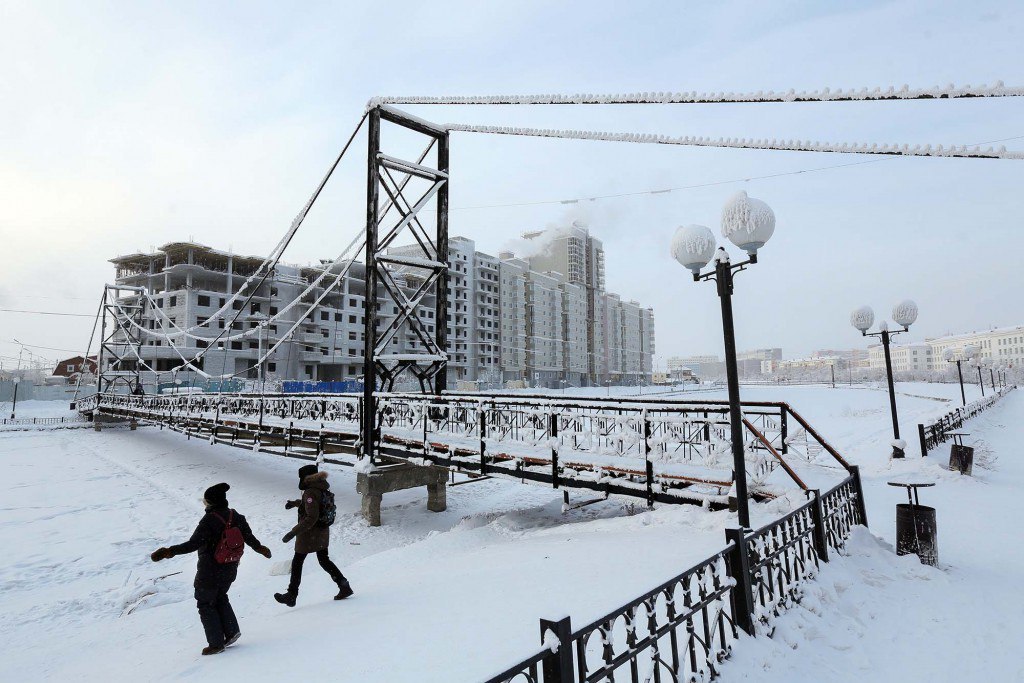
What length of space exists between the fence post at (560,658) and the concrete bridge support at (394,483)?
30.1 feet

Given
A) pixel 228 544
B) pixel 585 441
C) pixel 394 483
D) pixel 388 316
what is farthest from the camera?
pixel 388 316

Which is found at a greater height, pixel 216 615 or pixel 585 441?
pixel 585 441

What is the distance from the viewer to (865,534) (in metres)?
5.84

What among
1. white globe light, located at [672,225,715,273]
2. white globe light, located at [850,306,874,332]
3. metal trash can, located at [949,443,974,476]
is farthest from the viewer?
white globe light, located at [850,306,874,332]

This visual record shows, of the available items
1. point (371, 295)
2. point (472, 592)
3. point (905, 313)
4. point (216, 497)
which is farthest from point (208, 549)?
point (905, 313)

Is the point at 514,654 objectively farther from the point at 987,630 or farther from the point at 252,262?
the point at 252,262

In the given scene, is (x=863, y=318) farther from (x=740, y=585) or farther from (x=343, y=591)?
(x=343, y=591)

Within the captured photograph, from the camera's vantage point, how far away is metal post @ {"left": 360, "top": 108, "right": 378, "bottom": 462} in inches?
432

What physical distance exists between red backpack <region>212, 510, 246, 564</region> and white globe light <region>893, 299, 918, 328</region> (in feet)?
50.8

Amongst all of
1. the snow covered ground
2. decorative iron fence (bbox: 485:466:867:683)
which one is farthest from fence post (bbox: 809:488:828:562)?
the snow covered ground

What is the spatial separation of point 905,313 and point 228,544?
51.4 ft

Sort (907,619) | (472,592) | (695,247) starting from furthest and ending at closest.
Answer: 1. (695,247)
2. (472,592)
3. (907,619)

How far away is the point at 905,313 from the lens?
13039 millimetres

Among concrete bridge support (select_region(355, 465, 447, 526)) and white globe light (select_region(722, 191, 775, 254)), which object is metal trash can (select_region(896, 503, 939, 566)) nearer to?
white globe light (select_region(722, 191, 775, 254))
